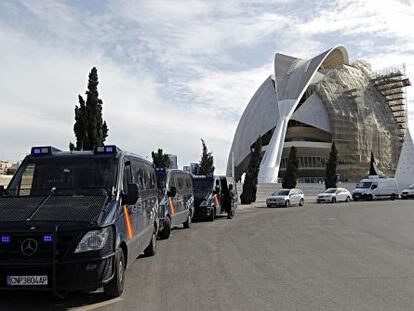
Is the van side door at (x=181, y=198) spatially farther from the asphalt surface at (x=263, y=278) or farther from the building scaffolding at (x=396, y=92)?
the building scaffolding at (x=396, y=92)

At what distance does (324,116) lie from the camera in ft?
252

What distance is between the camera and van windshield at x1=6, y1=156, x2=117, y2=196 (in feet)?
22.6

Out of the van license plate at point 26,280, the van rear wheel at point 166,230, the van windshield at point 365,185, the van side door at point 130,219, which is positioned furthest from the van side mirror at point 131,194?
the van windshield at point 365,185

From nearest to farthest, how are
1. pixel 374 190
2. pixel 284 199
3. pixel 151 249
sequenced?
pixel 151 249, pixel 284 199, pixel 374 190

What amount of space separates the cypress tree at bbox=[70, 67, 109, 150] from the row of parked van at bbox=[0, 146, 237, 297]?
17.3 metres

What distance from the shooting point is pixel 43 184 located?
7.04 m

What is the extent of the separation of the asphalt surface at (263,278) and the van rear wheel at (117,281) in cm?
13

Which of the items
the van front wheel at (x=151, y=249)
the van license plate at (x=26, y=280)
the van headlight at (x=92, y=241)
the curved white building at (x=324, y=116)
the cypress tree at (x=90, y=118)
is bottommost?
the van front wheel at (x=151, y=249)

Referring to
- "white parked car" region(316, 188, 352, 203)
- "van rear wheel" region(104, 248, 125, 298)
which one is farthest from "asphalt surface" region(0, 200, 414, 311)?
"white parked car" region(316, 188, 352, 203)

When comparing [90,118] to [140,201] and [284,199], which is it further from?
[140,201]

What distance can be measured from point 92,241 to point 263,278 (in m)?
3.34

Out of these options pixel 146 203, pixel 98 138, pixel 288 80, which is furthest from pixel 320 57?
pixel 146 203

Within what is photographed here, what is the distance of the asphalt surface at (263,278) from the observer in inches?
243

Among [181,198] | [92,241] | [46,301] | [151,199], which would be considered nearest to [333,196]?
[181,198]
